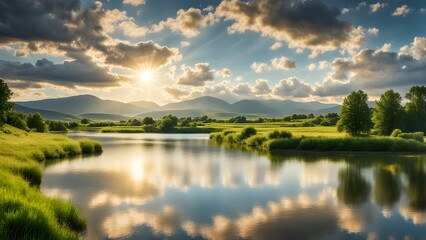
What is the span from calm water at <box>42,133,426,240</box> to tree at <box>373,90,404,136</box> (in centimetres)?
4238

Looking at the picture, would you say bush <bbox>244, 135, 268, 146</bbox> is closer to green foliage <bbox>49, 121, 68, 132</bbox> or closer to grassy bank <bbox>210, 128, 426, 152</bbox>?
grassy bank <bbox>210, 128, 426, 152</bbox>

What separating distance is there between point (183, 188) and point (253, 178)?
29.0 ft

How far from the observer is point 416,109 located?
92.0 metres

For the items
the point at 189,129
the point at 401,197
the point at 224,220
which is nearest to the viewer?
the point at 224,220

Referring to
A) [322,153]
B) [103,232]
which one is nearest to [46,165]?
[103,232]

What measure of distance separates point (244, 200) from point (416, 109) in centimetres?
8399

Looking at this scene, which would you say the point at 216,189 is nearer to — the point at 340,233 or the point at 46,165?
the point at 340,233

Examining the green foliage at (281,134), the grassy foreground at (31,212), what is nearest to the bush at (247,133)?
the green foliage at (281,134)

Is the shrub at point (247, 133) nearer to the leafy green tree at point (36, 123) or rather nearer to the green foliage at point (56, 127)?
the leafy green tree at point (36, 123)

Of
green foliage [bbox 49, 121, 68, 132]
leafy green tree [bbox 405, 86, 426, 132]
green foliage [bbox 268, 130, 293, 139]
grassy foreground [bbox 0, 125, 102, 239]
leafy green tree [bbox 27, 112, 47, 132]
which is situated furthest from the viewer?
green foliage [bbox 49, 121, 68, 132]

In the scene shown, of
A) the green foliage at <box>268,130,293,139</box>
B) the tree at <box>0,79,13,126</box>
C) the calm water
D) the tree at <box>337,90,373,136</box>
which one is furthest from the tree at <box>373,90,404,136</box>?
the tree at <box>0,79,13,126</box>

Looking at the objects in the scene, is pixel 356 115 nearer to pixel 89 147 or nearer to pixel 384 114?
pixel 384 114

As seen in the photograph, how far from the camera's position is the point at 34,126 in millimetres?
99375

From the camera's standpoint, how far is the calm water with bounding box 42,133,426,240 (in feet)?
59.6
